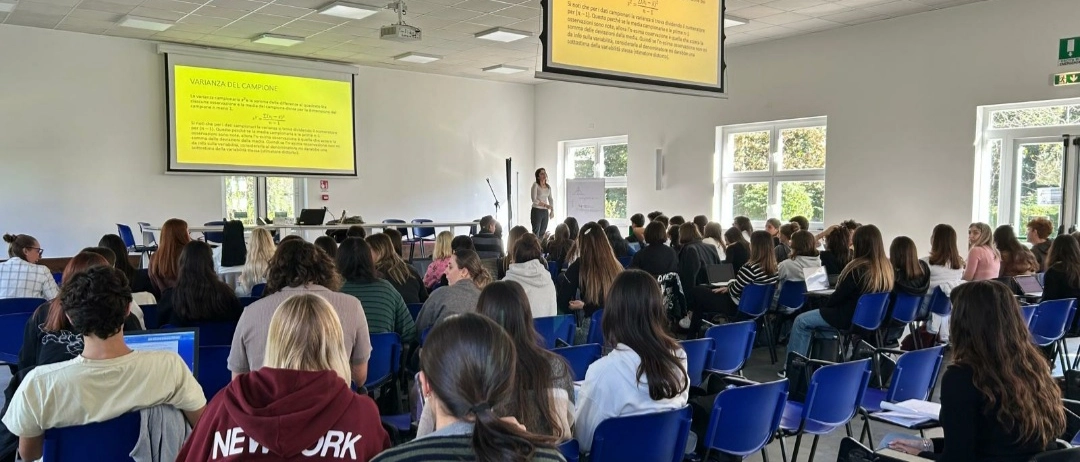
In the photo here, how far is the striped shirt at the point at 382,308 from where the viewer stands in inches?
154

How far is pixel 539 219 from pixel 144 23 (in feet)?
19.6

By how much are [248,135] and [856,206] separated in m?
8.65

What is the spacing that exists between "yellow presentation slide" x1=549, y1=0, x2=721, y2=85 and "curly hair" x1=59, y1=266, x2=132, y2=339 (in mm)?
3311

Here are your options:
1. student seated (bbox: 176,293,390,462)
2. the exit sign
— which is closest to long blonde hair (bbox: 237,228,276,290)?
student seated (bbox: 176,293,390,462)

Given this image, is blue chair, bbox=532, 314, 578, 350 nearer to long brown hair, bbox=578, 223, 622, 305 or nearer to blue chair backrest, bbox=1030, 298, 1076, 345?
long brown hair, bbox=578, 223, 622, 305

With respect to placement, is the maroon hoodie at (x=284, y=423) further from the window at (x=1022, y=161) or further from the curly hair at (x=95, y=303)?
the window at (x=1022, y=161)

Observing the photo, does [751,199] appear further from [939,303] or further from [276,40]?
[276,40]

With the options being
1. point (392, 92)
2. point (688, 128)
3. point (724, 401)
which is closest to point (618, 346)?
point (724, 401)

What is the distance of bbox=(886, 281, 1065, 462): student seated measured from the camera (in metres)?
2.17

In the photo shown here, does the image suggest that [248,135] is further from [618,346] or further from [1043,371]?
[1043,371]

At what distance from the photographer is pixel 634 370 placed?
2512 mm

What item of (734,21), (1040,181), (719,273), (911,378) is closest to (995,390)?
(911,378)

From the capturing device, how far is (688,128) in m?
11.8

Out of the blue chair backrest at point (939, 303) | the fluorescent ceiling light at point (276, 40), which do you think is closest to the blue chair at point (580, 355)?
the blue chair backrest at point (939, 303)
